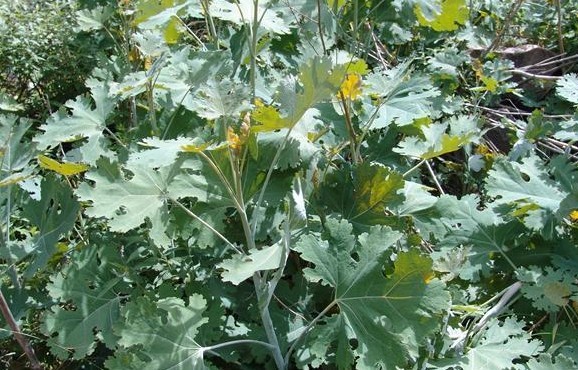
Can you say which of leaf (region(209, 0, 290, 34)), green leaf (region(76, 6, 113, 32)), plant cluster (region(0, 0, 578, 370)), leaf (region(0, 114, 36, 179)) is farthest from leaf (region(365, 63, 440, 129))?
green leaf (region(76, 6, 113, 32))

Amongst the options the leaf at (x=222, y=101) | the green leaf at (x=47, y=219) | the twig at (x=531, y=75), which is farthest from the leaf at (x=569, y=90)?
the green leaf at (x=47, y=219)

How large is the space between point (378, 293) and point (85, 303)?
2.64 feet

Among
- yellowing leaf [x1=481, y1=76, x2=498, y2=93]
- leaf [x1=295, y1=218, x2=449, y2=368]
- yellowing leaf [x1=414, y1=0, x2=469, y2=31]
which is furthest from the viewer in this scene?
yellowing leaf [x1=481, y1=76, x2=498, y2=93]

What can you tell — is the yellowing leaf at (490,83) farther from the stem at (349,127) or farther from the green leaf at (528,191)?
the stem at (349,127)

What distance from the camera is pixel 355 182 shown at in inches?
79.3

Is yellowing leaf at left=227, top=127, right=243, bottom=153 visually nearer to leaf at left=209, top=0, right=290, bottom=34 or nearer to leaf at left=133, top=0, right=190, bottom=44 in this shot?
leaf at left=209, top=0, right=290, bottom=34

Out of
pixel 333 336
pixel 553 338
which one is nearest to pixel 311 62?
pixel 333 336

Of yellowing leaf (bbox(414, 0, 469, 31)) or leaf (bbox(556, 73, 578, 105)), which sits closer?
leaf (bbox(556, 73, 578, 105))

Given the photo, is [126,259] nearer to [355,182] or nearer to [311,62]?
[355,182]

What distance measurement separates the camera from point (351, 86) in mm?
1931

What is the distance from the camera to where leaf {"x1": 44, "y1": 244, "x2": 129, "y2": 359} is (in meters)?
1.87

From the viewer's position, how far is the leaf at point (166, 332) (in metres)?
1.66

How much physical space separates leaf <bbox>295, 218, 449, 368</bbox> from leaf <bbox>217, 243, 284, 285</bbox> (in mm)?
126

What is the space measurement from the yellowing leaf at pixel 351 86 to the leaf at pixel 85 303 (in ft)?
2.61
